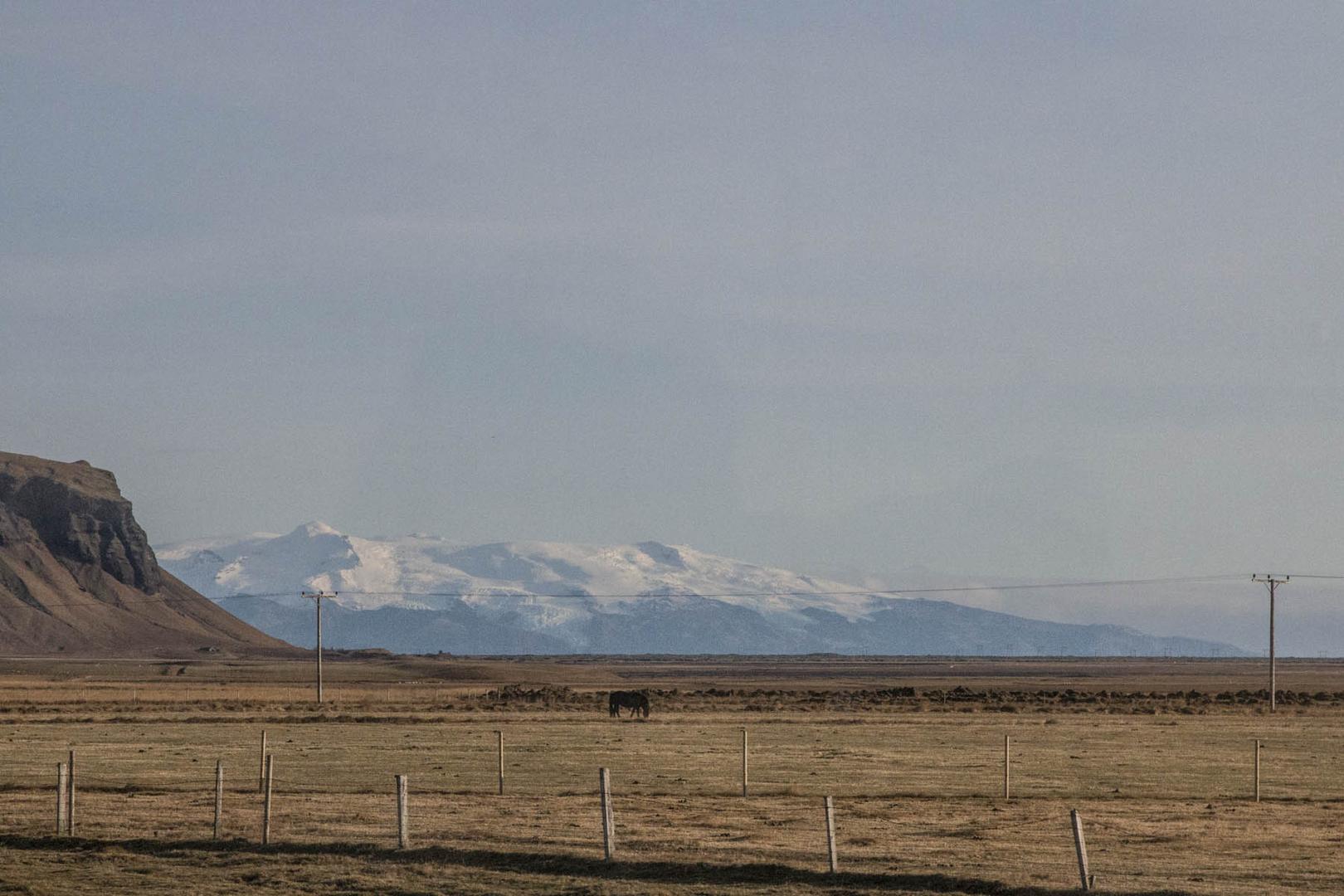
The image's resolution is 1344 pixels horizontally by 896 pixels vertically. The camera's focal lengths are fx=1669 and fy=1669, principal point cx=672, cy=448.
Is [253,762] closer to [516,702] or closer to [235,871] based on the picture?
[235,871]

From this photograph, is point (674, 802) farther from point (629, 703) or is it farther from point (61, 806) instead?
point (629, 703)

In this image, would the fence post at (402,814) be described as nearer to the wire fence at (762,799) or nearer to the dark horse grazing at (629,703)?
the wire fence at (762,799)

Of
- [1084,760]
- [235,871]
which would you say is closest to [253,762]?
[235,871]

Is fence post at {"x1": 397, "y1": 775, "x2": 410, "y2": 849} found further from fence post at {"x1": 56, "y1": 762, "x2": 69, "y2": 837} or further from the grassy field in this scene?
fence post at {"x1": 56, "y1": 762, "x2": 69, "y2": 837}

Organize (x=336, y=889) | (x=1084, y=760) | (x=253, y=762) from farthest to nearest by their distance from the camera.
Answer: (x=1084, y=760), (x=253, y=762), (x=336, y=889)

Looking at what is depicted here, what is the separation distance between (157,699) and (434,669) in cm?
8899

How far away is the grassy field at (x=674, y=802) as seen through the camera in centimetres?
2969

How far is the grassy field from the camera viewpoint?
97.4ft

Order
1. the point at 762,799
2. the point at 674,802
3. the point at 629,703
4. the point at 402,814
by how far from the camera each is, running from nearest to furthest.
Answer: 1. the point at 402,814
2. the point at 674,802
3. the point at 762,799
4. the point at 629,703

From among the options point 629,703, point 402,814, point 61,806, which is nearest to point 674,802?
point 402,814

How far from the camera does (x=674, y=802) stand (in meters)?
41.9

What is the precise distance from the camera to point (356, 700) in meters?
106

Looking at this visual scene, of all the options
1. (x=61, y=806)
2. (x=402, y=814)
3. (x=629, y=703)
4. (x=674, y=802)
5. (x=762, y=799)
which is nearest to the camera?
(x=402, y=814)

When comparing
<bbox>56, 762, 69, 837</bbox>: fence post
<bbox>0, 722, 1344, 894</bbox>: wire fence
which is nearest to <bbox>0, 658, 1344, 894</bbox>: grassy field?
<bbox>0, 722, 1344, 894</bbox>: wire fence
